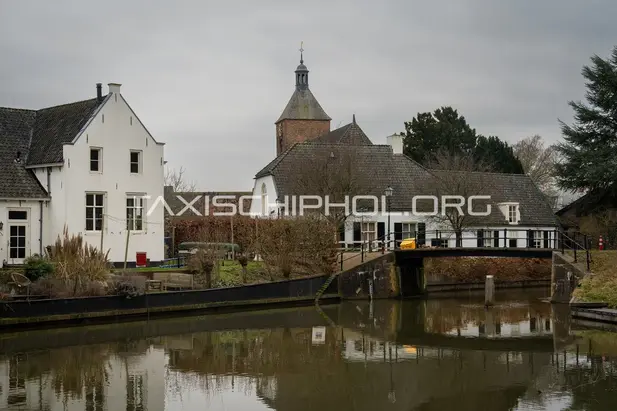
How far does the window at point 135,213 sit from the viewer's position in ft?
104

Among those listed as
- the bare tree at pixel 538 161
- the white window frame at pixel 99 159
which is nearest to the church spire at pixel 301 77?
the bare tree at pixel 538 161

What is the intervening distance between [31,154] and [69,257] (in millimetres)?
8658

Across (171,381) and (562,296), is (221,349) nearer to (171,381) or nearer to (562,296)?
(171,381)

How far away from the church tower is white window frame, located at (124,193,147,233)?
109 ft

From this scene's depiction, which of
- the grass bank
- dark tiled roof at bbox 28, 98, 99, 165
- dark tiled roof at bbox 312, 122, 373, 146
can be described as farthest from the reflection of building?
dark tiled roof at bbox 312, 122, 373, 146

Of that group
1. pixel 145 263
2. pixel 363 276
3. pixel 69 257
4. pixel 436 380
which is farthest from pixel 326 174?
pixel 436 380

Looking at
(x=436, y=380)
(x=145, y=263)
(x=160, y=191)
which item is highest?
(x=160, y=191)

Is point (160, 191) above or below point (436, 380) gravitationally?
above

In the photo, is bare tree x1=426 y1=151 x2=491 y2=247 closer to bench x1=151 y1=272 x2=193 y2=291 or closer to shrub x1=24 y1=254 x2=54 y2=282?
bench x1=151 y1=272 x2=193 y2=291

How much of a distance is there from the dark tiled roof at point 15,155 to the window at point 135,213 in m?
3.23

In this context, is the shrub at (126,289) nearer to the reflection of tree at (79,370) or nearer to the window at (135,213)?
the reflection of tree at (79,370)

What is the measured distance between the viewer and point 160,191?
32.3 meters

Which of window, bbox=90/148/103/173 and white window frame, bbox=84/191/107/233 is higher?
window, bbox=90/148/103/173

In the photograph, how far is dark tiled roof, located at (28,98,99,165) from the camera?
1206 inches
